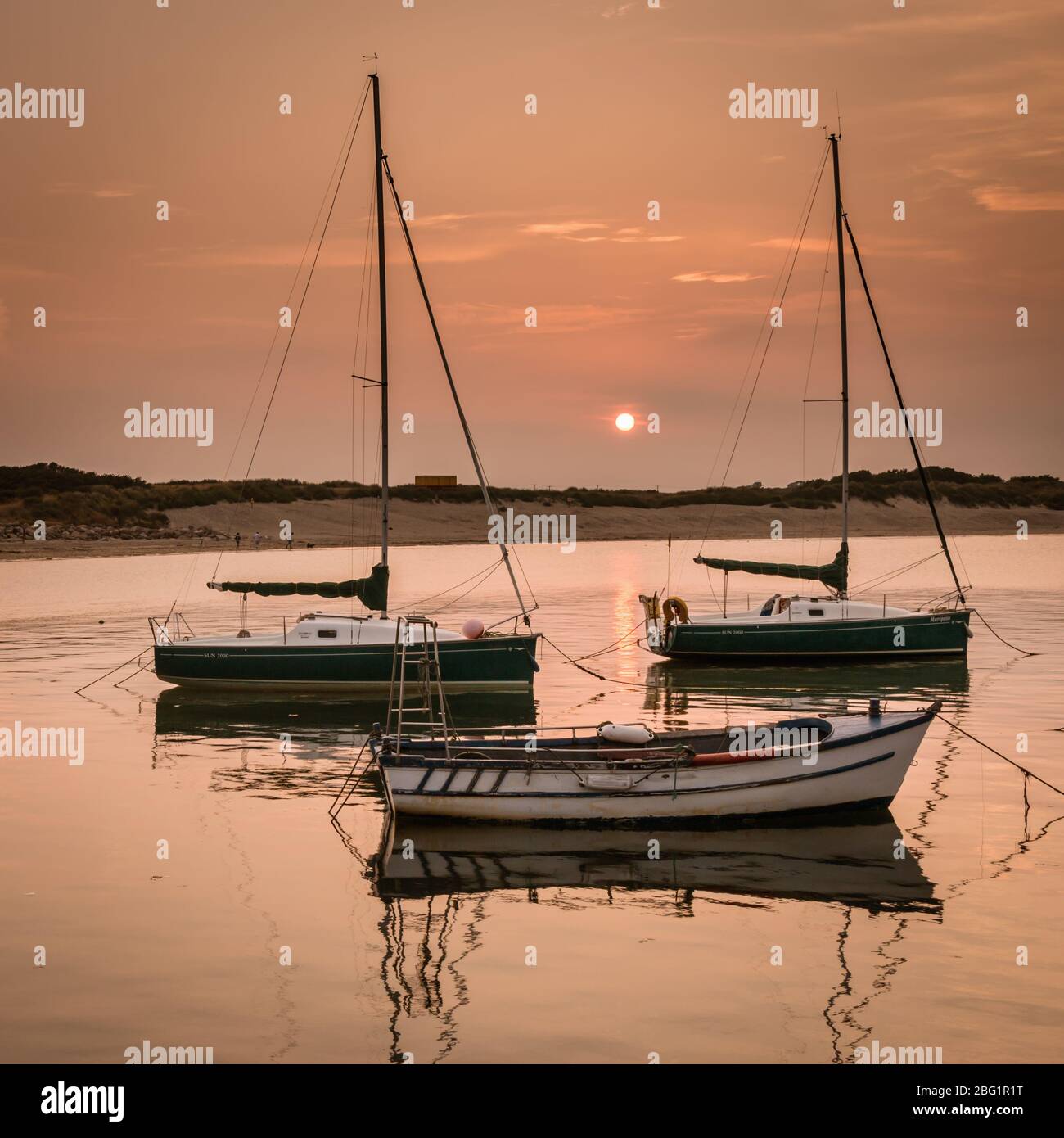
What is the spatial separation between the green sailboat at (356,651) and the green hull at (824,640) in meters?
8.84

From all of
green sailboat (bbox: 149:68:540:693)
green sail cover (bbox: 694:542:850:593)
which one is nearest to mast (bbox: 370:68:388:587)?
green sailboat (bbox: 149:68:540:693)

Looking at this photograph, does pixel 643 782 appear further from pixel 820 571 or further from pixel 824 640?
pixel 820 571

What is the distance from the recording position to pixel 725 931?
57.4 feet

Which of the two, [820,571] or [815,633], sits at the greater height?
[820,571]

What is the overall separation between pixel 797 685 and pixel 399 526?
447ft

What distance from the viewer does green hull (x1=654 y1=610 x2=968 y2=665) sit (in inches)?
1762

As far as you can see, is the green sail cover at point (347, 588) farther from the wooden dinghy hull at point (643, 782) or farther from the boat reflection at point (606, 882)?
the wooden dinghy hull at point (643, 782)

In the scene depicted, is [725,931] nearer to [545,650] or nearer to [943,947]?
[943,947]

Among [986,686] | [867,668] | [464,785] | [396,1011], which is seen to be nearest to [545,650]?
[867,668]

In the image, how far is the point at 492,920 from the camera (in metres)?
18.1

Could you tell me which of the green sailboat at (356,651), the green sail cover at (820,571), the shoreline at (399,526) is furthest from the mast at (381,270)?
the shoreline at (399,526)

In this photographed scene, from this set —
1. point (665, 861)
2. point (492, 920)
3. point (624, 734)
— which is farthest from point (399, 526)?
point (492, 920)

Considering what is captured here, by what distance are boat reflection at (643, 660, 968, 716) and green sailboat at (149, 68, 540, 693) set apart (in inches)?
176
